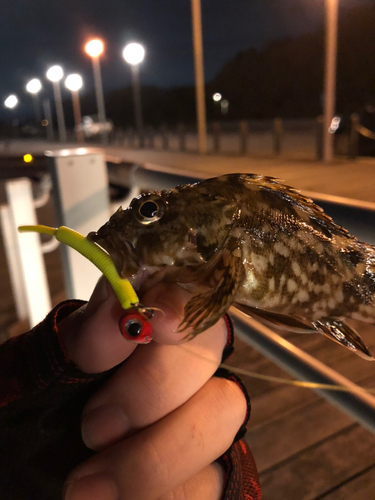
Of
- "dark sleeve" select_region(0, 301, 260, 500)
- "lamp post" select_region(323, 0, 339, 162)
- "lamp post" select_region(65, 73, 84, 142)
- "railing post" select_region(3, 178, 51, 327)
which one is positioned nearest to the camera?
"dark sleeve" select_region(0, 301, 260, 500)

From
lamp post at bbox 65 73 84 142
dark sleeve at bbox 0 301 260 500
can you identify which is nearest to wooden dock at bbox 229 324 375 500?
dark sleeve at bbox 0 301 260 500

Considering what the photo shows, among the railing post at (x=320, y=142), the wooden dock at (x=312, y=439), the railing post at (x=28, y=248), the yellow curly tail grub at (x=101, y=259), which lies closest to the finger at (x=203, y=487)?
the yellow curly tail grub at (x=101, y=259)

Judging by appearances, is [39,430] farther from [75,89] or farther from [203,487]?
[75,89]

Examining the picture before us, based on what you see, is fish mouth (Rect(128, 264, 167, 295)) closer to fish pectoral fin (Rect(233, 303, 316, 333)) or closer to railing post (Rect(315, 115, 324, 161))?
fish pectoral fin (Rect(233, 303, 316, 333))

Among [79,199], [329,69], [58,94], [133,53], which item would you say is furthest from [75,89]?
[79,199]

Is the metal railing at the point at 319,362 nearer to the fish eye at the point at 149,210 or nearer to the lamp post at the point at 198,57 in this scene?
the fish eye at the point at 149,210
